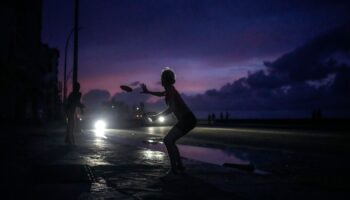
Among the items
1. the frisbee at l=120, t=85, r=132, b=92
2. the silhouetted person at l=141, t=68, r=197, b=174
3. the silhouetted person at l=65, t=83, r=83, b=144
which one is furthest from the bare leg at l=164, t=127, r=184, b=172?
the silhouetted person at l=65, t=83, r=83, b=144

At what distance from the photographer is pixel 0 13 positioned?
49.0m

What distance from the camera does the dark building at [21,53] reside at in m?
48.3

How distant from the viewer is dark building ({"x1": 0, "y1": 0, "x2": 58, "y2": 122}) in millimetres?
48312

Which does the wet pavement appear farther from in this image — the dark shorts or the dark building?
the dark building

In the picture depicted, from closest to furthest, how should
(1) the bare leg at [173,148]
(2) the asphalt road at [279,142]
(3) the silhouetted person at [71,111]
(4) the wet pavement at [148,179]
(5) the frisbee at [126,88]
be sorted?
(4) the wet pavement at [148,179] < (1) the bare leg at [173,148] < (5) the frisbee at [126,88] < (3) the silhouetted person at [71,111] < (2) the asphalt road at [279,142]

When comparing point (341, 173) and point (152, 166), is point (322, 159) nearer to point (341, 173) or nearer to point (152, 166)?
point (341, 173)

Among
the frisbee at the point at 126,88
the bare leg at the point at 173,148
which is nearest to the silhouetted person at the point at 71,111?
the frisbee at the point at 126,88

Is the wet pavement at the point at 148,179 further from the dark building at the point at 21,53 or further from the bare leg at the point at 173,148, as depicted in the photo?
the dark building at the point at 21,53

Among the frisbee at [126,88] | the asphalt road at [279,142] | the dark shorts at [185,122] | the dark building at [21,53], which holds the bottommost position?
the asphalt road at [279,142]

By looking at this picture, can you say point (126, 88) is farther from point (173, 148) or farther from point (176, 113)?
point (173, 148)

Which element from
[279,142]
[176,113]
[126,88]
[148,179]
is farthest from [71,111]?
[279,142]

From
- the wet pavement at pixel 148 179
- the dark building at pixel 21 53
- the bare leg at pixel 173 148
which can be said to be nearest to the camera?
the wet pavement at pixel 148 179

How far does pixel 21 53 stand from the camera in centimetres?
5297

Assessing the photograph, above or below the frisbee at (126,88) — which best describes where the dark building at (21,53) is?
above
